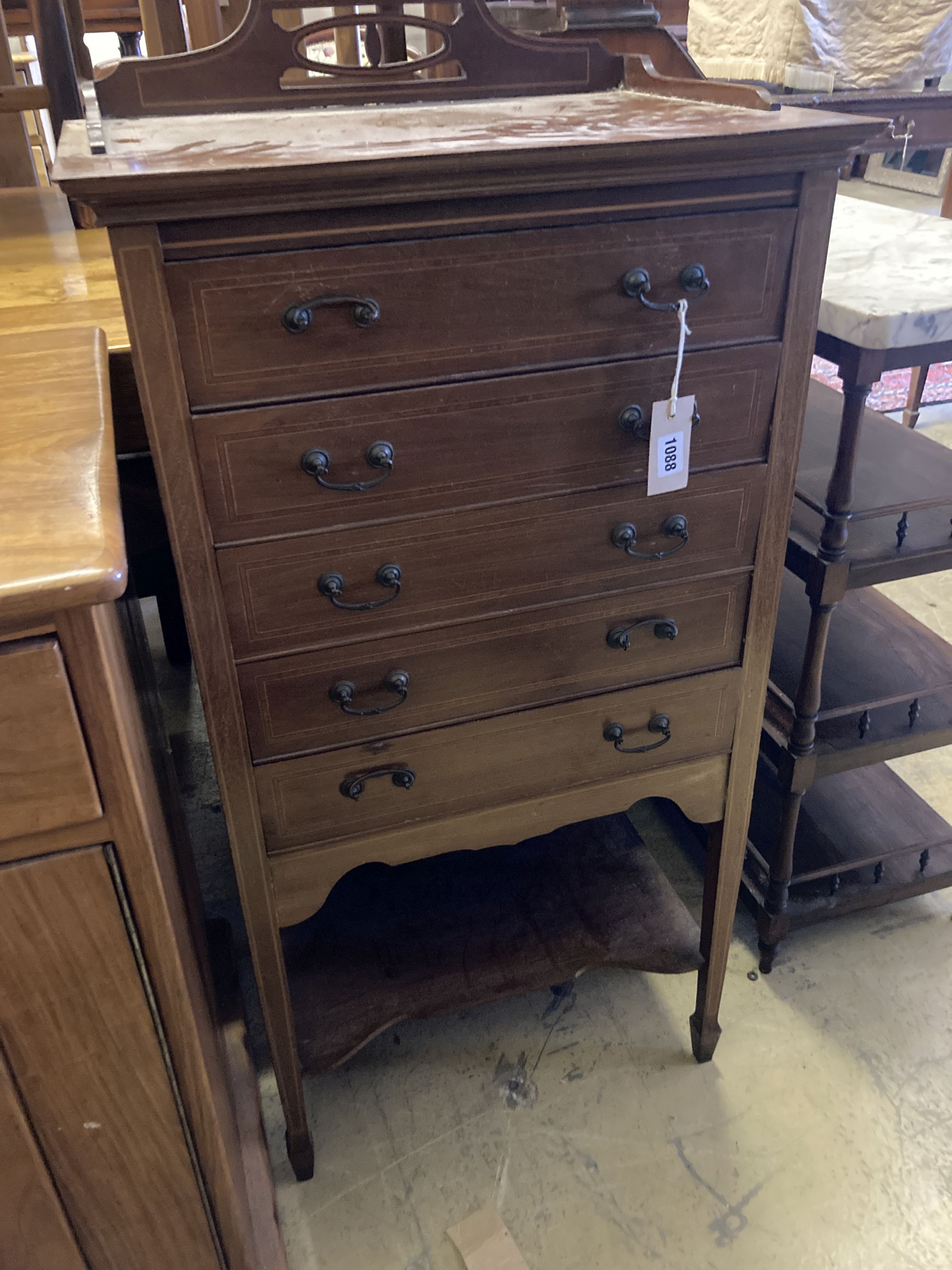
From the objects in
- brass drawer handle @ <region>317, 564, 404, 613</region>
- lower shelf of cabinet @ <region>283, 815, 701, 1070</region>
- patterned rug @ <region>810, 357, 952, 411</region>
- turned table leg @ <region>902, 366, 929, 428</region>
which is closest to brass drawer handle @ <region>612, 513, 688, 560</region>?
brass drawer handle @ <region>317, 564, 404, 613</region>

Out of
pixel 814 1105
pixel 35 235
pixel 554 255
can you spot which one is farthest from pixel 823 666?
pixel 35 235

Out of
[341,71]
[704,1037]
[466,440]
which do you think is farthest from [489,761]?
[341,71]

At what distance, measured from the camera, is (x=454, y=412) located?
0.81 m

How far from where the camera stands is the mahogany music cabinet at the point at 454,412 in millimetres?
719

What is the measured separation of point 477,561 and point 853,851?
3.00 ft

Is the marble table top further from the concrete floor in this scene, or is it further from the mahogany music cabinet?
the concrete floor

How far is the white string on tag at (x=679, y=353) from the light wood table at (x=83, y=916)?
0.47 metres

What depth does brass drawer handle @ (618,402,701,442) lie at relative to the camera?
856 millimetres

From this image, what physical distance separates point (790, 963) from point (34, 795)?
1233 millimetres

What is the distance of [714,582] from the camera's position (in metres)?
0.98

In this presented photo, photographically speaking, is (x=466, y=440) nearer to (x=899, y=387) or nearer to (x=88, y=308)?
(x=88, y=308)

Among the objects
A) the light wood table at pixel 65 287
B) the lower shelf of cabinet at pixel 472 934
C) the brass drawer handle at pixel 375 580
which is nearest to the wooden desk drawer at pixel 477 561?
the brass drawer handle at pixel 375 580

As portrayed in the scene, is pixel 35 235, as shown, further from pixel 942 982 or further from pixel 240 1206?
pixel 942 982

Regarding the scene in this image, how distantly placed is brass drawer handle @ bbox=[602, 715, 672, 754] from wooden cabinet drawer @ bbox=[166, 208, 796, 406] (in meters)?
0.40
